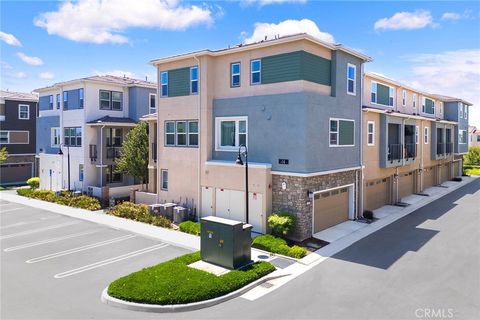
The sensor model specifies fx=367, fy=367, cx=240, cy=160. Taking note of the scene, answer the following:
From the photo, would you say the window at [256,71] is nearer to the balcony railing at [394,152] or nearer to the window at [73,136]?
the balcony railing at [394,152]

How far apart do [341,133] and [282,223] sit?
246 inches

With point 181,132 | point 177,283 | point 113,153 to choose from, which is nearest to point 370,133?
point 181,132

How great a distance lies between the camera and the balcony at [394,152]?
2422cm

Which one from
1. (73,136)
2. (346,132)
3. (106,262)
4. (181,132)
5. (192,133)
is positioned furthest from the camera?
(73,136)

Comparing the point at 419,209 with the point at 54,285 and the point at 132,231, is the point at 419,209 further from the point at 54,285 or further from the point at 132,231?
the point at 54,285

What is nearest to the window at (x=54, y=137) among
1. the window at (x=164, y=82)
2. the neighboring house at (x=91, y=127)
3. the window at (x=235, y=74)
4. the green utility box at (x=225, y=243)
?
the neighboring house at (x=91, y=127)

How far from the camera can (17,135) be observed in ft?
129

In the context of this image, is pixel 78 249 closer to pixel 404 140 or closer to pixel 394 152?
pixel 394 152

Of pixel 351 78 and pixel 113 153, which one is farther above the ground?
pixel 351 78

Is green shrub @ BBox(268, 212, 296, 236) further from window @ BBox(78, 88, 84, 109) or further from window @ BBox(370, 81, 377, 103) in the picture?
window @ BBox(78, 88, 84, 109)

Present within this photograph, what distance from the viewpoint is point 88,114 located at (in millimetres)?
29141

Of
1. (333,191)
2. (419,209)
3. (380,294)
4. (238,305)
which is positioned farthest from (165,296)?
(419,209)

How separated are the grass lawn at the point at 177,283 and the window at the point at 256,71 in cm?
969

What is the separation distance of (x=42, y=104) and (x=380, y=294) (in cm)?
3394
